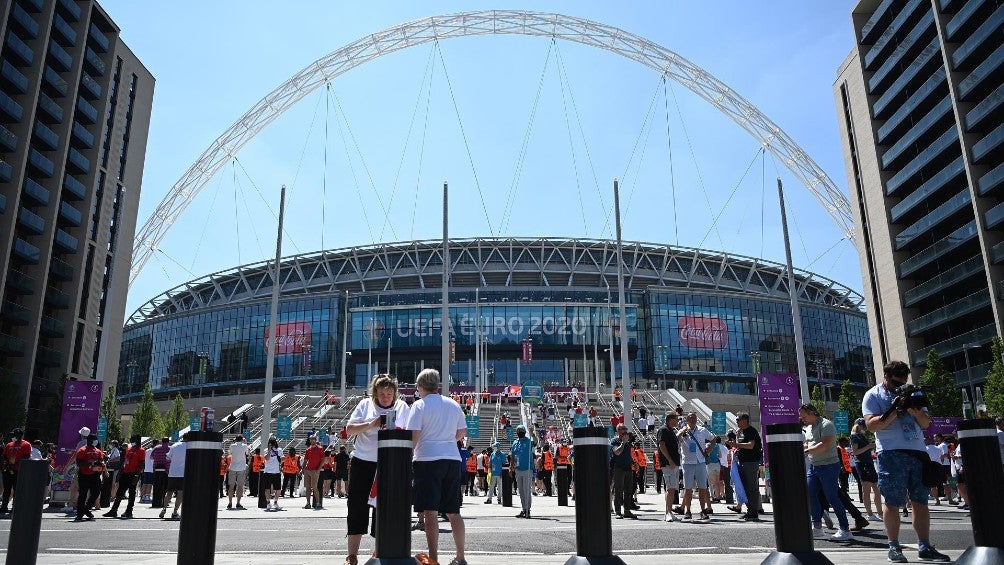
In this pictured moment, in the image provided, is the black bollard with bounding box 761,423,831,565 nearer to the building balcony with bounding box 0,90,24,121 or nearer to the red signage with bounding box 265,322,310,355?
the building balcony with bounding box 0,90,24,121

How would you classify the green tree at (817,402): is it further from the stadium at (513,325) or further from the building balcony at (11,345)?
the building balcony at (11,345)

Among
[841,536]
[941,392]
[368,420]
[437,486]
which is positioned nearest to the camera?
[437,486]

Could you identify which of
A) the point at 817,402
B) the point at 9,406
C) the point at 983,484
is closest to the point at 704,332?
the point at 817,402

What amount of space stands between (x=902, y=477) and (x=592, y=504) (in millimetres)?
3711

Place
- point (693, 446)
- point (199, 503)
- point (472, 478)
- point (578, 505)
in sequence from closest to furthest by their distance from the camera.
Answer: point (199, 503)
point (578, 505)
point (693, 446)
point (472, 478)

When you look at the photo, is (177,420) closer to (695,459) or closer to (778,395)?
(778,395)

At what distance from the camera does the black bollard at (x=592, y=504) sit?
5.20 m

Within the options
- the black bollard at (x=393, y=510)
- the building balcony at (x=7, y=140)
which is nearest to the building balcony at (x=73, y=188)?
the building balcony at (x=7, y=140)

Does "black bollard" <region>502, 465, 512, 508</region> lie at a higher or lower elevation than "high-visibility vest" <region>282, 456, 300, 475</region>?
lower

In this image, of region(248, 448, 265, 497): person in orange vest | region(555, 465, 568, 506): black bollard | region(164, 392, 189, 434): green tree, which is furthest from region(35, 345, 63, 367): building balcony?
region(555, 465, 568, 506): black bollard

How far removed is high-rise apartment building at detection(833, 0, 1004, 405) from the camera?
53.8m

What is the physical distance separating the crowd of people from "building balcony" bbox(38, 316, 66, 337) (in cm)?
3807

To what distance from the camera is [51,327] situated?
6000 centimetres

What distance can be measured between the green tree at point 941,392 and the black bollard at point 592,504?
1947 inches
